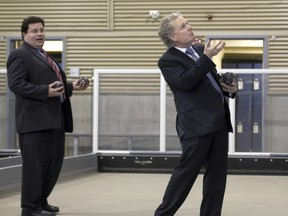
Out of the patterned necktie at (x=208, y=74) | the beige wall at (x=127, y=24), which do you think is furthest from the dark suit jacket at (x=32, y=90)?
the beige wall at (x=127, y=24)

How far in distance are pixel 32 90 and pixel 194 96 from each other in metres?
1.25

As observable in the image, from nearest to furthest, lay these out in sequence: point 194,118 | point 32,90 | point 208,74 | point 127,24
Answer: point 194,118 < point 208,74 < point 32,90 < point 127,24

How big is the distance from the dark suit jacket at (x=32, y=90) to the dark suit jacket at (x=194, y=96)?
1.05 metres

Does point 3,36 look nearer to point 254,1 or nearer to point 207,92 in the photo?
point 254,1

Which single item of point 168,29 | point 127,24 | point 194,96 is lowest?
point 194,96

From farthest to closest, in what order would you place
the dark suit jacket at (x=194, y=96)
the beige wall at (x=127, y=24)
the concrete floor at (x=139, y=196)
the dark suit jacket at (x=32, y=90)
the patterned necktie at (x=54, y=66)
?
the beige wall at (x=127, y=24)
the concrete floor at (x=139, y=196)
the patterned necktie at (x=54, y=66)
the dark suit jacket at (x=32, y=90)
the dark suit jacket at (x=194, y=96)

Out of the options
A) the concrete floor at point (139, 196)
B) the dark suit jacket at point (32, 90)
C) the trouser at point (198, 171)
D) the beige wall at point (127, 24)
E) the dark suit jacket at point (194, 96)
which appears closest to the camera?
the dark suit jacket at point (194, 96)

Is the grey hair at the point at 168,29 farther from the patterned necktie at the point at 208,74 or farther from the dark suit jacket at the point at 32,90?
the dark suit jacket at the point at 32,90

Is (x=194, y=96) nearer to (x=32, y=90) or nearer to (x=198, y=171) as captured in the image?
(x=198, y=171)

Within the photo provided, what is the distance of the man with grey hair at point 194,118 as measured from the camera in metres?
3.86

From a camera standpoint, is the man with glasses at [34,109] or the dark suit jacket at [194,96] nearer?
the dark suit jacket at [194,96]

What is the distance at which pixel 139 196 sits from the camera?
243 inches

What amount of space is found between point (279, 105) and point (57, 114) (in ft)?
16.0

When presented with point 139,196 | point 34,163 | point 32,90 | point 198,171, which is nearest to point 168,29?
point 198,171
